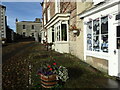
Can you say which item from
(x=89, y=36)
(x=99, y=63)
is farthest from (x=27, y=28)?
(x=99, y=63)

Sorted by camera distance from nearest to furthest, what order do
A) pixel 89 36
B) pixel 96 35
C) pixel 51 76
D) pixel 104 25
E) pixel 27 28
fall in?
pixel 51 76 → pixel 104 25 → pixel 96 35 → pixel 89 36 → pixel 27 28

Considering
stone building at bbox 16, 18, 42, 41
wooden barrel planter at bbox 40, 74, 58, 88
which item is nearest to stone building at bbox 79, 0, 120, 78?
wooden barrel planter at bbox 40, 74, 58, 88

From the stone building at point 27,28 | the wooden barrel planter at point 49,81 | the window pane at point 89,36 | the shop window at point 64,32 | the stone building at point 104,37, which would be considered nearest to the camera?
the wooden barrel planter at point 49,81

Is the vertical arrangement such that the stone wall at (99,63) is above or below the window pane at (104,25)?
below

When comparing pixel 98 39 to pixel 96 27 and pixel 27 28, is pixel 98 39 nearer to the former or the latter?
pixel 96 27

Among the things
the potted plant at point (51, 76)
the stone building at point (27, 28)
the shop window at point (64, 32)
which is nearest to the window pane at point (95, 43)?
the potted plant at point (51, 76)

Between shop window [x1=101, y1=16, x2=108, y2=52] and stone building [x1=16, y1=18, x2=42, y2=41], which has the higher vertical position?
stone building [x1=16, y1=18, x2=42, y2=41]

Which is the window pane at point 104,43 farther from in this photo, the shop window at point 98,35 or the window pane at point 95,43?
the window pane at point 95,43

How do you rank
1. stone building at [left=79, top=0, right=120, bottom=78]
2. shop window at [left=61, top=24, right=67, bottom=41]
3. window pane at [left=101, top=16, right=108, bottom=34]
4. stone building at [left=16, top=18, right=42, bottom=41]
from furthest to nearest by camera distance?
stone building at [left=16, top=18, right=42, bottom=41] < shop window at [left=61, top=24, right=67, bottom=41] < window pane at [left=101, top=16, right=108, bottom=34] < stone building at [left=79, top=0, right=120, bottom=78]

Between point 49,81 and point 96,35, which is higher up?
point 96,35

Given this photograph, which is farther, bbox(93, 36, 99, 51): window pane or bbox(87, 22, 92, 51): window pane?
bbox(87, 22, 92, 51): window pane

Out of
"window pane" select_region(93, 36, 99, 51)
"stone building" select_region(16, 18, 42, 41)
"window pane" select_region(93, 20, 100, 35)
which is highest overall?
"stone building" select_region(16, 18, 42, 41)

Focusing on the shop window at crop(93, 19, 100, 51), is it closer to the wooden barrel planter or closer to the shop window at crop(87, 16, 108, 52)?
the shop window at crop(87, 16, 108, 52)

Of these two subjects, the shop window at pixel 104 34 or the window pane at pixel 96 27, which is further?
the window pane at pixel 96 27
